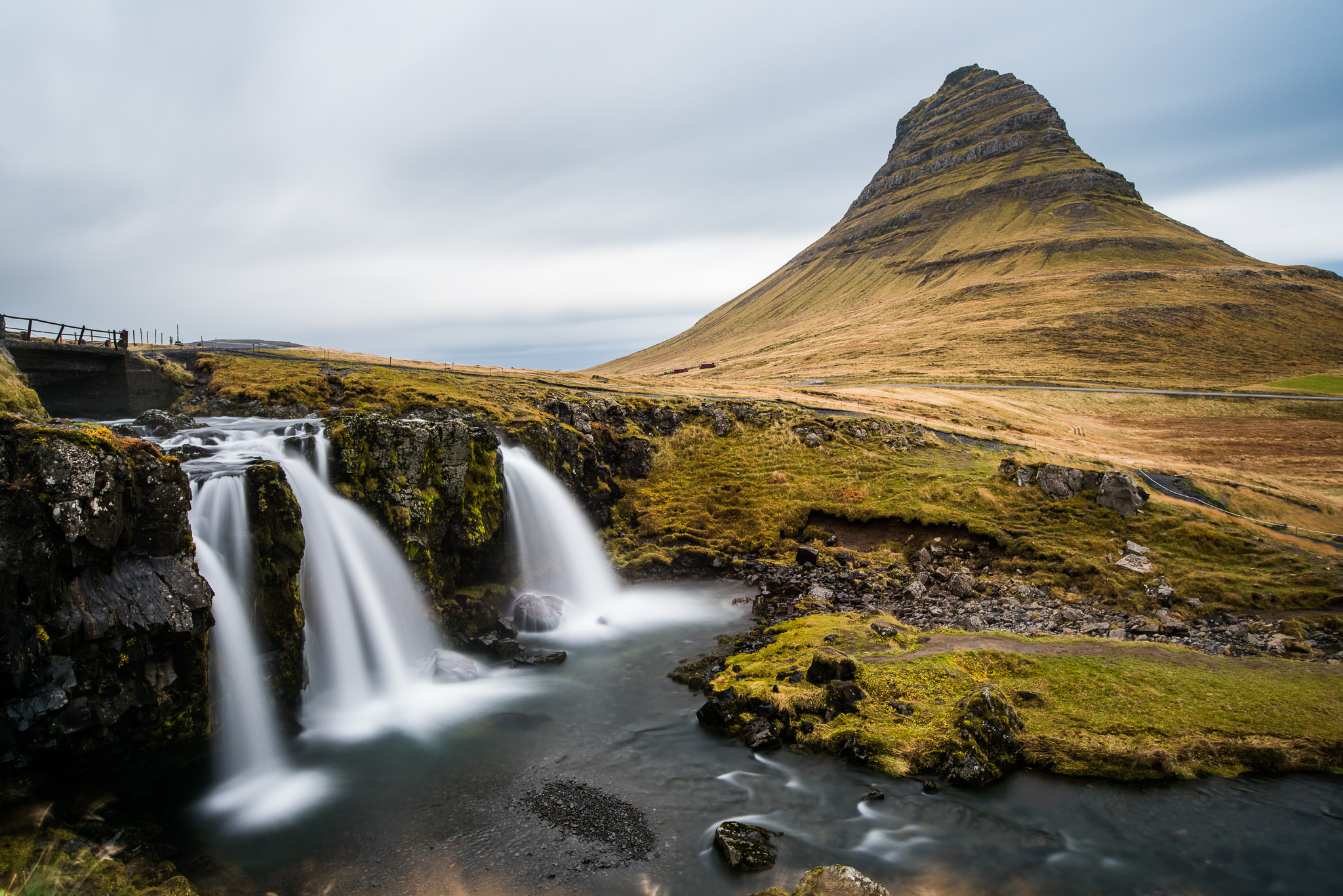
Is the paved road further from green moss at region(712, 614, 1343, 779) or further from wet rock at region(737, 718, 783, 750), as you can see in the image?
wet rock at region(737, 718, 783, 750)

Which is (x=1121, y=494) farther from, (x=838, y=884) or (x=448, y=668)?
(x=448, y=668)

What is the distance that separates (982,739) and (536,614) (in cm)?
1813

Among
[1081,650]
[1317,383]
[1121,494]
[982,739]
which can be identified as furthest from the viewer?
[1317,383]

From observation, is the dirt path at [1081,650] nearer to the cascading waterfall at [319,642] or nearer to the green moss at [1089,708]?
the green moss at [1089,708]

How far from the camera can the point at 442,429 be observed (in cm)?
2748

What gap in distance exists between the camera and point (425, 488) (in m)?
26.5

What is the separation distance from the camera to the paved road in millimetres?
77375

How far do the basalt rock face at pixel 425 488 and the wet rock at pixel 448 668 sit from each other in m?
2.15

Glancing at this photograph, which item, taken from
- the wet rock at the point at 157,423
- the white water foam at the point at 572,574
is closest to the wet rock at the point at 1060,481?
the white water foam at the point at 572,574

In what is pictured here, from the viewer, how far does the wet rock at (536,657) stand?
24047mm

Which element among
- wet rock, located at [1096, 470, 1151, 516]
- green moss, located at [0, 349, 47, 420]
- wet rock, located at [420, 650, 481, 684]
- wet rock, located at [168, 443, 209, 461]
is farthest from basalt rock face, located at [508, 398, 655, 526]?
wet rock, located at [1096, 470, 1151, 516]

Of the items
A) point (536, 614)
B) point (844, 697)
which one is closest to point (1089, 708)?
point (844, 697)

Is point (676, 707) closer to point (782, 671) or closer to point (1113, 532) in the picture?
point (782, 671)

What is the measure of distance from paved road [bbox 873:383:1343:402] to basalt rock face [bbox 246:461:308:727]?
77808 millimetres
